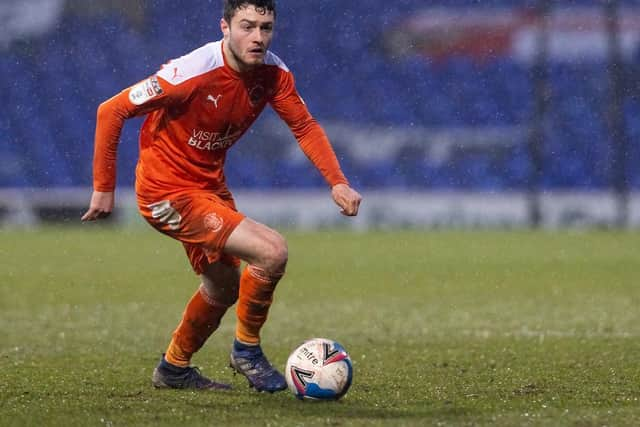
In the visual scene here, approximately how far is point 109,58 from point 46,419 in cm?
1945

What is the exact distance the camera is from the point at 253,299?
561cm

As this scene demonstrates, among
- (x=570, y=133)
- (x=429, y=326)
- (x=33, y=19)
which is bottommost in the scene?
(x=429, y=326)

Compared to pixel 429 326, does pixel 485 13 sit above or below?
above

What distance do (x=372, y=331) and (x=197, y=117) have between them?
345 centimetres

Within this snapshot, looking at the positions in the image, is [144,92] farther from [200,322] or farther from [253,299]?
[200,322]

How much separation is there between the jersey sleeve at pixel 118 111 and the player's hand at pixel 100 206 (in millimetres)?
51

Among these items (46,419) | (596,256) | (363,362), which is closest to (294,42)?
(596,256)

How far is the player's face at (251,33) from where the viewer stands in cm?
552

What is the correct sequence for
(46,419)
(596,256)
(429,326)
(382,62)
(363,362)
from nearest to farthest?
(46,419)
(363,362)
(429,326)
(596,256)
(382,62)

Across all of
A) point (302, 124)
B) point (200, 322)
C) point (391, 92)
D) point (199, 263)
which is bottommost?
point (200, 322)

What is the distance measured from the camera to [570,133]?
22.7m

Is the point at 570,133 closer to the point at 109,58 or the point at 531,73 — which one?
the point at 531,73

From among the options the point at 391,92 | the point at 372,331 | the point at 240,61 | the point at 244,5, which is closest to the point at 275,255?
the point at 240,61

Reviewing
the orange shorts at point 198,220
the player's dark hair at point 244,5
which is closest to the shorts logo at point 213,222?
the orange shorts at point 198,220
